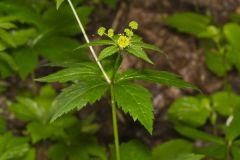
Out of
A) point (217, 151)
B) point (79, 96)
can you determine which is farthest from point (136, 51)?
point (217, 151)

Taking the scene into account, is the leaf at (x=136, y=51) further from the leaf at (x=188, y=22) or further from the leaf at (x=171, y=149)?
the leaf at (x=188, y=22)

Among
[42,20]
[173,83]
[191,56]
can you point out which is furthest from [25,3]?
[191,56]

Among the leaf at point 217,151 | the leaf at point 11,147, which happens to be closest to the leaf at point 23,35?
the leaf at point 11,147

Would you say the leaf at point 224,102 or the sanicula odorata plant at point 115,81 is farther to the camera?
the leaf at point 224,102

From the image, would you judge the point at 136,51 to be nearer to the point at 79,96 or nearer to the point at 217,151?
the point at 79,96

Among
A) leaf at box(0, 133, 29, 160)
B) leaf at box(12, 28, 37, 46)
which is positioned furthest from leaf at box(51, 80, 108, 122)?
leaf at box(12, 28, 37, 46)
